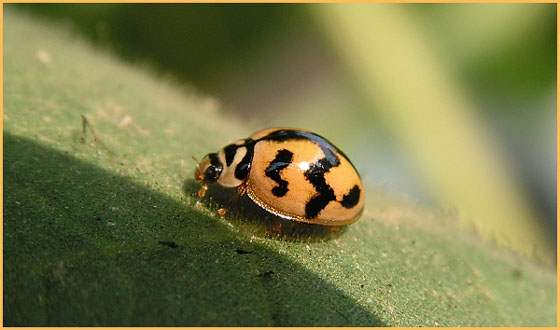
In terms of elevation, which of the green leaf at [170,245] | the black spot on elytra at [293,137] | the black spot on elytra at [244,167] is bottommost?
the green leaf at [170,245]

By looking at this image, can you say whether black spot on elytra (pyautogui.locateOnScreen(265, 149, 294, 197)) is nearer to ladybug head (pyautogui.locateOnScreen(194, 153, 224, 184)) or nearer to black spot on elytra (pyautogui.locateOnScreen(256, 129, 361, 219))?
black spot on elytra (pyautogui.locateOnScreen(256, 129, 361, 219))

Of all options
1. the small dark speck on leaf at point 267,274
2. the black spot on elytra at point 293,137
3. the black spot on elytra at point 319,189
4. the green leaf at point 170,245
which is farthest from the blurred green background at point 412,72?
the small dark speck on leaf at point 267,274

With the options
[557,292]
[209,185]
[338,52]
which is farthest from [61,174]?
[338,52]

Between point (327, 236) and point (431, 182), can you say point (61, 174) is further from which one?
point (431, 182)

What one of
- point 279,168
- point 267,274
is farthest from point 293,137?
point 267,274

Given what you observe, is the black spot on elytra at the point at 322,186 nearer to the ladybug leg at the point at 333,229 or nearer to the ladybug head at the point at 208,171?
the ladybug leg at the point at 333,229

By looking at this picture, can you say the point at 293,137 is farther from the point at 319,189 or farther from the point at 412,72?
the point at 412,72
